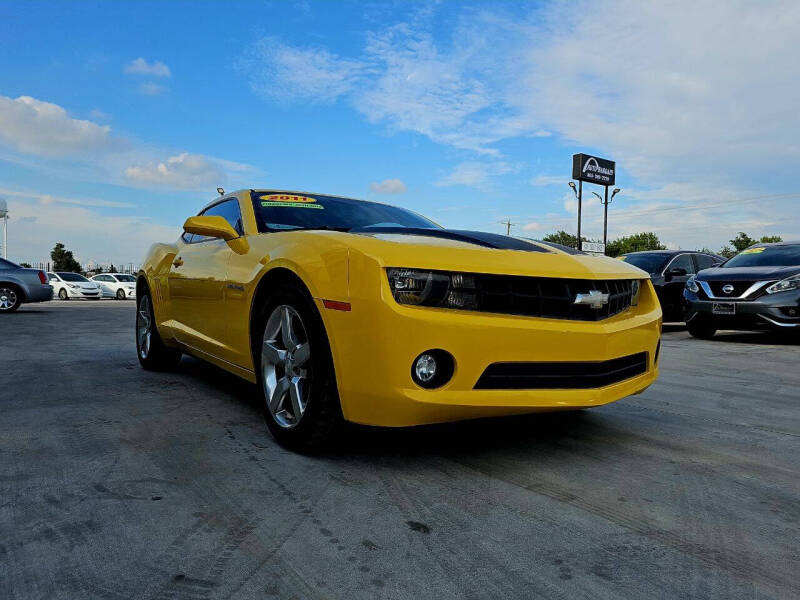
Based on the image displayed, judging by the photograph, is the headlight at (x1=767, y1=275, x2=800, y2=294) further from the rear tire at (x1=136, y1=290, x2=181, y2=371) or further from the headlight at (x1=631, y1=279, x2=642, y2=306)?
the rear tire at (x1=136, y1=290, x2=181, y2=371)

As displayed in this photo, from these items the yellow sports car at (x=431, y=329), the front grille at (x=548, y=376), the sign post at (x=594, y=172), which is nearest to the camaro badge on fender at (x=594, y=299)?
the yellow sports car at (x=431, y=329)

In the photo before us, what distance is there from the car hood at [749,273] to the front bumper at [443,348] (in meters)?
6.94

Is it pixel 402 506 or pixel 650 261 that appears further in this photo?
pixel 650 261

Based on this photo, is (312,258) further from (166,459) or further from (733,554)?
(733,554)

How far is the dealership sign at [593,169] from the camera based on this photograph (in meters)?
45.8

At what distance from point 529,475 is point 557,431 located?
779mm

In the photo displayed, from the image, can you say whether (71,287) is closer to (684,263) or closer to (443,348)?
(684,263)

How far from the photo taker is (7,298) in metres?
14.4

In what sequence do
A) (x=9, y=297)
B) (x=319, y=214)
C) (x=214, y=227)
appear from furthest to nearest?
(x=9, y=297)
(x=319, y=214)
(x=214, y=227)

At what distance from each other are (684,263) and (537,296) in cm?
Result: 981

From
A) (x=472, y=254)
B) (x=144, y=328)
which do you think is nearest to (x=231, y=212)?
(x=144, y=328)

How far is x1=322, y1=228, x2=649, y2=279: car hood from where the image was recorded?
8.12 ft

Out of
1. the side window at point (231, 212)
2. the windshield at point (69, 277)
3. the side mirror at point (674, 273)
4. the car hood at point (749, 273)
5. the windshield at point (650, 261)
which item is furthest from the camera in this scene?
the windshield at point (69, 277)

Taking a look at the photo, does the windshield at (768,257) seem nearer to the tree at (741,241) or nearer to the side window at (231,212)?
the side window at (231,212)
